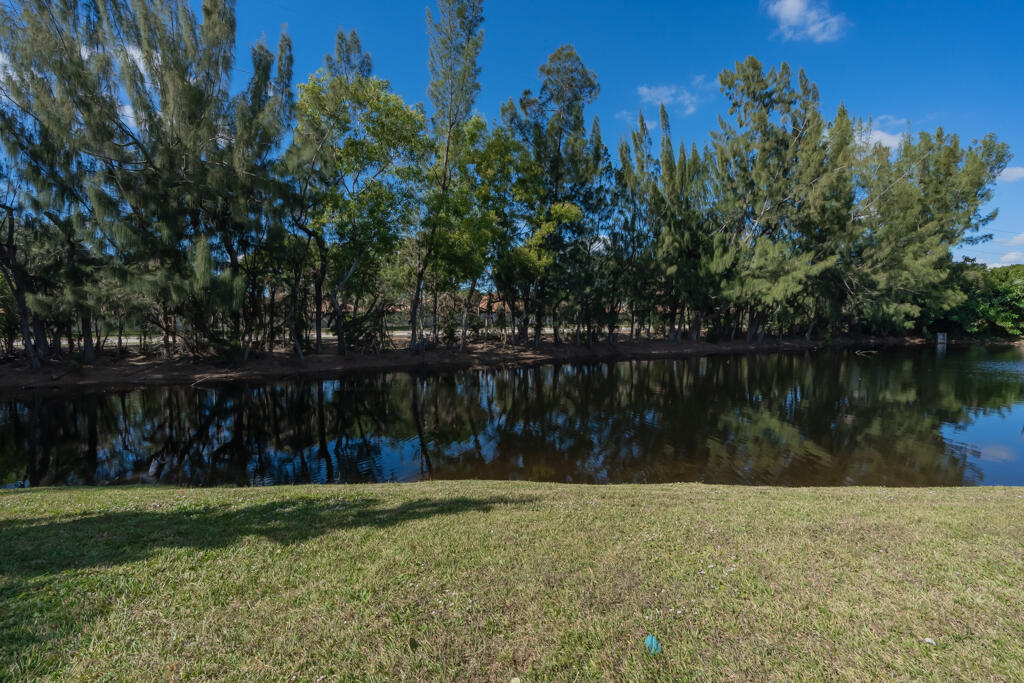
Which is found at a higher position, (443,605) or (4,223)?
(4,223)

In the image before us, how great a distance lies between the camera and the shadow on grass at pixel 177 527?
437 centimetres

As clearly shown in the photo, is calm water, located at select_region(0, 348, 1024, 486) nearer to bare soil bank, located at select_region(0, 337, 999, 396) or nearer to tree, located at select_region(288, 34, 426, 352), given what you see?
bare soil bank, located at select_region(0, 337, 999, 396)

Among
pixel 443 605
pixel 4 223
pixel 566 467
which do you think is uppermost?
pixel 4 223

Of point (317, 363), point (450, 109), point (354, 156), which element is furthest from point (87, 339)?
point (450, 109)

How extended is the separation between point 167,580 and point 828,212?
152 feet

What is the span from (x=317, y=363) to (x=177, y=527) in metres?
25.0

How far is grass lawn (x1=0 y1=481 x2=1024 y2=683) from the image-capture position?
9.82 ft

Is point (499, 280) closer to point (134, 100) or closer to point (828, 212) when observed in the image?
point (134, 100)

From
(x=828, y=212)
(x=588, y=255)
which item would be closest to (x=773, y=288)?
(x=828, y=212)

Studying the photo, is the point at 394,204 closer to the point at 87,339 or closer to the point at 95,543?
the point at 87,339

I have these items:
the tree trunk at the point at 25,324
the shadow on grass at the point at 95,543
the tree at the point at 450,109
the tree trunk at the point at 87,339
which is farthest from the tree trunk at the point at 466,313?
the shadow on grass at the point at 95,543

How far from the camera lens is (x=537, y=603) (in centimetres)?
366

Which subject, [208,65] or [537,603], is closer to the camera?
[537,603]

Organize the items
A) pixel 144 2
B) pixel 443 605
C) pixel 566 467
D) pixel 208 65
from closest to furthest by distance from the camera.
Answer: pixel 443 605 < pixel 566 467 < pixel 144 2 < pixel 208 65
